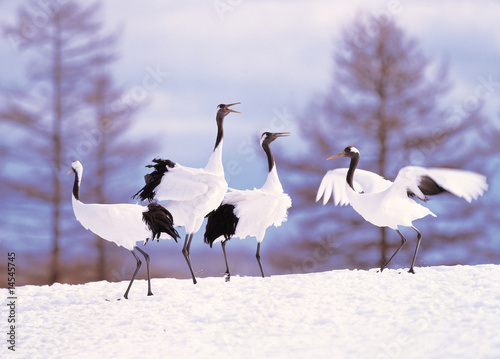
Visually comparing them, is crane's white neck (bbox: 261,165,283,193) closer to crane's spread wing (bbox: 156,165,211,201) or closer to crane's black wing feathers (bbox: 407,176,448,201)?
crane's spread wing (bbox: 156,165,211,201)

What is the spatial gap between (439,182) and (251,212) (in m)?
3.26

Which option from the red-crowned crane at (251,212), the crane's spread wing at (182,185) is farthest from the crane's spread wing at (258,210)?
the crane's spread wing at (182,185)

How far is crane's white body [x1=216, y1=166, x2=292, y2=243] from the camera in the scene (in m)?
10.1

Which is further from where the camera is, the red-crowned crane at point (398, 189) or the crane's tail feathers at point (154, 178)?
the crane's tail feathers at point (154, 178)

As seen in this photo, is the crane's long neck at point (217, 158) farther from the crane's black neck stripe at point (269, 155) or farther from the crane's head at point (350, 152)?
the crane's head at point (350, 152)

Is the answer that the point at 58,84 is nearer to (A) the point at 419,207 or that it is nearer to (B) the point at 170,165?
(B) the point at 170,165

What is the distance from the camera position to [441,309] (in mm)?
7562

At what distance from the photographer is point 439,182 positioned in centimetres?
814

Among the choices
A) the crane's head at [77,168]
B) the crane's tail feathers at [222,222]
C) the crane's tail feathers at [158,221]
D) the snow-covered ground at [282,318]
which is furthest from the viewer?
the crane's tail feathers at [222,222]

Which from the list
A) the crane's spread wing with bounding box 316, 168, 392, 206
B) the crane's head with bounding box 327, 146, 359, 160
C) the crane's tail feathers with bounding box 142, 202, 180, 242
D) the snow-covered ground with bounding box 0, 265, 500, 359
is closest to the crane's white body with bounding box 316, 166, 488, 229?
the crane's spread wing with bounding box 316, 168, 392, 206

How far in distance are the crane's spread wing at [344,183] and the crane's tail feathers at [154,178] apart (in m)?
2.77

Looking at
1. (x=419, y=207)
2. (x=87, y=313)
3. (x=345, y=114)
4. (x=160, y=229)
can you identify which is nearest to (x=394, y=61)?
(x=345, y=114)

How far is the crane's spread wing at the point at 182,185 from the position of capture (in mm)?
9578

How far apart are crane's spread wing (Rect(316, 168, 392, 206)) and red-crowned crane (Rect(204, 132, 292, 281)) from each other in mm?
902
